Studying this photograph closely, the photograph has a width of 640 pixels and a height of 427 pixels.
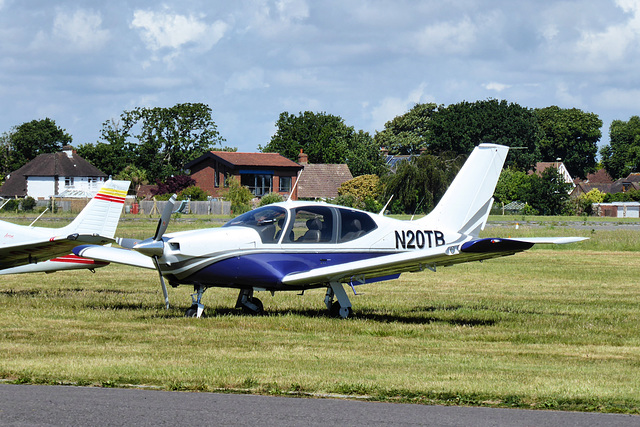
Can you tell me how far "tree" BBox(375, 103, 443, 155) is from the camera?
129625 mm

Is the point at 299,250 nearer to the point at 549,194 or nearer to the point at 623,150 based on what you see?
the point at 549,194

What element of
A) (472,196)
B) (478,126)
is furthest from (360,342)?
(478,126)

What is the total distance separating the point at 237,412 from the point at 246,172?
81.5 metres

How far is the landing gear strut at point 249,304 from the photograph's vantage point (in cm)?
1475

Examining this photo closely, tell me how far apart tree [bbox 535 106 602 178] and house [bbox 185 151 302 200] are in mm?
63560

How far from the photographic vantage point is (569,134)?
139875 millimetres

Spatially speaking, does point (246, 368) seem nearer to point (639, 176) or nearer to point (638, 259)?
point (638, 259)

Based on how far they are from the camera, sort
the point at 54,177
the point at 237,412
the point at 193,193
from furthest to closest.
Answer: the point at 54,177 < the point at 193,193 < the point at 237,412

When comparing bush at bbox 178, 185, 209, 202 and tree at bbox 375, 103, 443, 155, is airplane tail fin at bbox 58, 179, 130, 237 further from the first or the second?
tree at bbox 375, 103, 443, 155

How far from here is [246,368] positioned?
9.41m

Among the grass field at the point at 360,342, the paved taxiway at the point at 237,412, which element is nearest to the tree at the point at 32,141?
the grass field at the point at 360,342

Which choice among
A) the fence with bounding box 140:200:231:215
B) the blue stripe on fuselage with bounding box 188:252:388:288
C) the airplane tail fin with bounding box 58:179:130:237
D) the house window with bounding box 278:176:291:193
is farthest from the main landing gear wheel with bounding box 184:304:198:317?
the house window with bounding box 278:176:291:193

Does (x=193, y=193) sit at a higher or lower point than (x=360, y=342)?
higher

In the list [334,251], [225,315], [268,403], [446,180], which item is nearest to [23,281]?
[225,315]
